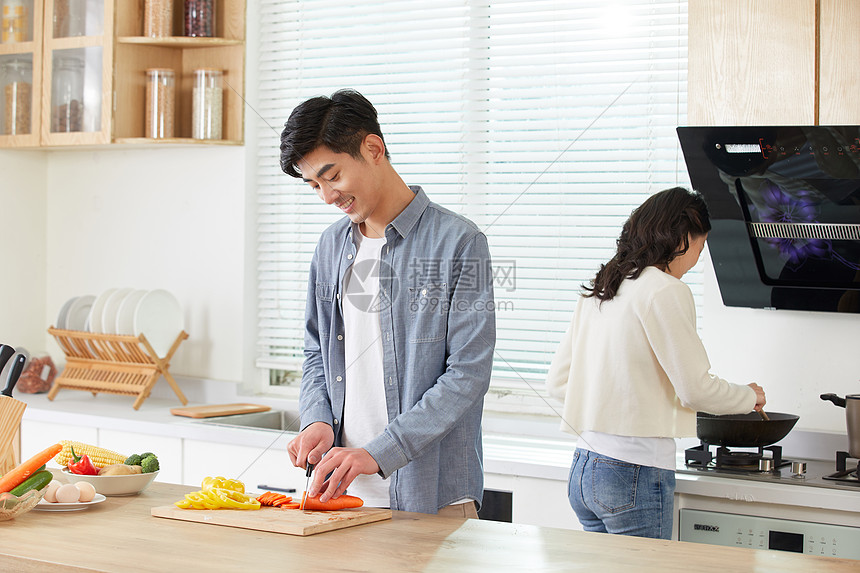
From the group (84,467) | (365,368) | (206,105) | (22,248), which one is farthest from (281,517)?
(22,248)

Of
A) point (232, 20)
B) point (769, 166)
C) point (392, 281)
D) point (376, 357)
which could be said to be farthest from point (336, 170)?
point (232, 20)

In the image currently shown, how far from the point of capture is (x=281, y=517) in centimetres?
154

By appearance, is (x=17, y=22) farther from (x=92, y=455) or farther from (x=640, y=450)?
(x=640, y=450)

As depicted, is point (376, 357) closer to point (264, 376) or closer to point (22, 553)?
point (22, 553)

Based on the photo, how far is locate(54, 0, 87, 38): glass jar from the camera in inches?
130

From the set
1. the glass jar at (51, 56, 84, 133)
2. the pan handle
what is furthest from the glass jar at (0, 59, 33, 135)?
the pan handle

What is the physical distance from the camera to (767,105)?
7.94ft

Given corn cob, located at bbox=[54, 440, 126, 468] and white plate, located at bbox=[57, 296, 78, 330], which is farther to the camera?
white plate, located at bbox=[57, 296, 78, 330]

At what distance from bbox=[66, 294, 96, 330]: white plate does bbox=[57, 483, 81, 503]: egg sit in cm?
188

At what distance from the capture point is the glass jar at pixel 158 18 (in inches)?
128

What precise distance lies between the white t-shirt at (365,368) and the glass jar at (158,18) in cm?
180

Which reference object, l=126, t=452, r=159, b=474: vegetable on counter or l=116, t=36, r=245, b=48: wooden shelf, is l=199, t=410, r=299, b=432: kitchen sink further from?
l=116, t=36, r=245, b=48: wooden shelf

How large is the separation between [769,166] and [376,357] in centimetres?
117

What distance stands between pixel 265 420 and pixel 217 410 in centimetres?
18
